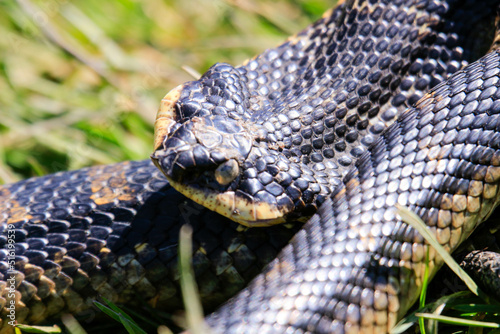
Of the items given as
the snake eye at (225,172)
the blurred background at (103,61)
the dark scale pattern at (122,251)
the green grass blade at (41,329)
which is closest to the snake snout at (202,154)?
the snake eye at (225,172)

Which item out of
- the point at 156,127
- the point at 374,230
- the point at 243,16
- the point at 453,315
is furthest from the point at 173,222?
the point at 243,16

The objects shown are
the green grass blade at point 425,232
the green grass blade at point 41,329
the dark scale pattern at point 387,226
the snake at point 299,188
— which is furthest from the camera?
Answer: the green grass blade at point 41,329

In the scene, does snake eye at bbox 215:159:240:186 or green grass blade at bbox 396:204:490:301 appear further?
snake eye at bbox 215:159:240:186

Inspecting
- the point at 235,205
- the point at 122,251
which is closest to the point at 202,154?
the point at 235,205

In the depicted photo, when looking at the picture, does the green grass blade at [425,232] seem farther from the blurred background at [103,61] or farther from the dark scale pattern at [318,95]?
the blurred background at [103,61]

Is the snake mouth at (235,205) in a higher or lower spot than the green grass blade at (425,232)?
higher

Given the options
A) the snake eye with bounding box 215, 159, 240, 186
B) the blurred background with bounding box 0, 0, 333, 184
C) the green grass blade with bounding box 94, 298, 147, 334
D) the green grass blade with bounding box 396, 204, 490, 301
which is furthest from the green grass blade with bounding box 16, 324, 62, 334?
the green grass blade with bounding box 396, 204, 490, 301

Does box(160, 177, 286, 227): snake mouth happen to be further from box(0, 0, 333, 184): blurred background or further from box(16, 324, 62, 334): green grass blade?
box(0, 0, 333, 184): blurred background

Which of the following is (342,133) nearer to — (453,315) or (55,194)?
(453,315)
